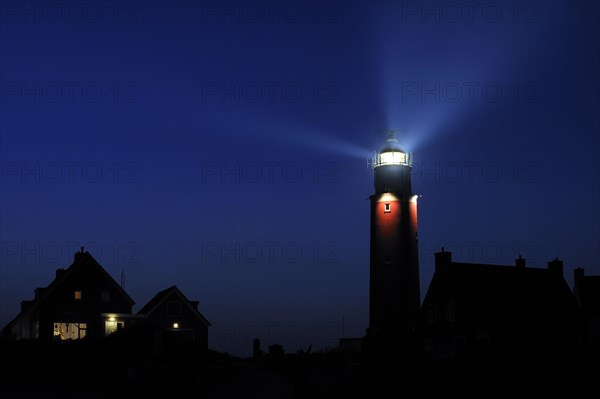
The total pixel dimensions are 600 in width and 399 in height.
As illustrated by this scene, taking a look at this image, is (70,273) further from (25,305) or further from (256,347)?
(256,347)

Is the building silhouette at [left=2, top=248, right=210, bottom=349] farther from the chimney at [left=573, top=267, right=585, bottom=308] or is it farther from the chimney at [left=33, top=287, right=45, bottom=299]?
the chimney at [left=573, top=267, right=585, bottom=308]

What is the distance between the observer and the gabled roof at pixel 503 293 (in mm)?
56375

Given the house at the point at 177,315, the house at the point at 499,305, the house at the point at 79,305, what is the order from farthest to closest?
the house at the point at 177,315 < the house at the point at 79,305 < the house at the point at 499,305

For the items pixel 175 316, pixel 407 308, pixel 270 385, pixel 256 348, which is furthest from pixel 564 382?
pixel 175 316

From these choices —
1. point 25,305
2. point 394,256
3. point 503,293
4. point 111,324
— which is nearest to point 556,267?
point 503,293

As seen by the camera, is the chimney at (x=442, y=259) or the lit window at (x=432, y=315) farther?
the chimney at (x=442, y=259)

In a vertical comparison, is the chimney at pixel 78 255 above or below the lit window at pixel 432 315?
above

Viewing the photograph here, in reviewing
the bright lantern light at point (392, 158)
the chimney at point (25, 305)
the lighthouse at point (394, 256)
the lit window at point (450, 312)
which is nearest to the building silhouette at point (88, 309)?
the chimney at point (25, 305)

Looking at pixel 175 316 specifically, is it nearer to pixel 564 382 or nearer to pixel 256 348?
pixel 256 348

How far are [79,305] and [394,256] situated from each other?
21097mm

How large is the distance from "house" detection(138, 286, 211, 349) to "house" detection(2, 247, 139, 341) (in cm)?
160

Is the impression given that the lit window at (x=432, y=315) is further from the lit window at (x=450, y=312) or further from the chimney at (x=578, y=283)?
the chimney at (x=578, y=283)

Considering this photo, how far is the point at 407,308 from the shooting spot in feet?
184

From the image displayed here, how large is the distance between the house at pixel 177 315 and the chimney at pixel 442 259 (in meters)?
16.7
